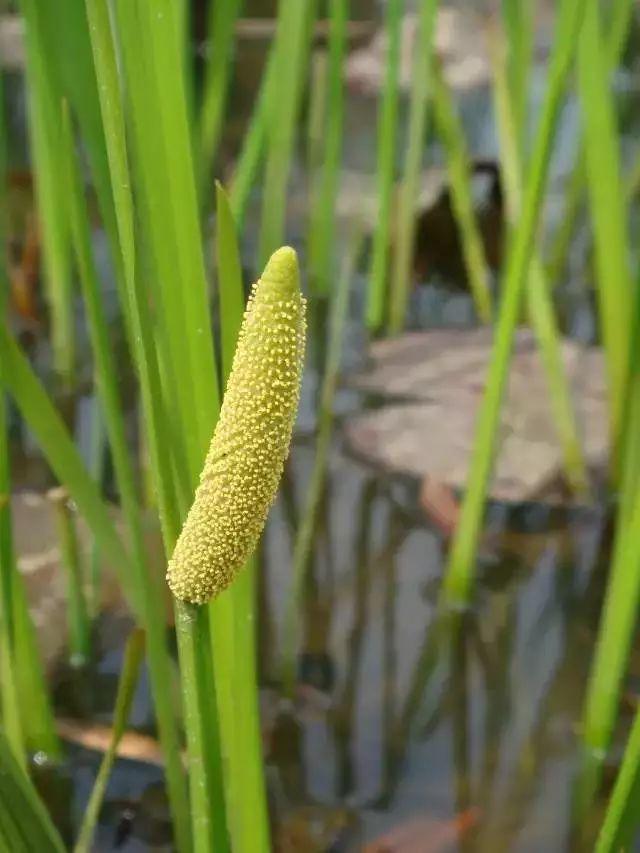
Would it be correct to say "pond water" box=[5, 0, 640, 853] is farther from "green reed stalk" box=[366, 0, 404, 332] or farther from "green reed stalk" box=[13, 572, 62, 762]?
"green reed stalk" box=[366, 0, 404, 332]

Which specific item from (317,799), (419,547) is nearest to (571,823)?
(317,799)

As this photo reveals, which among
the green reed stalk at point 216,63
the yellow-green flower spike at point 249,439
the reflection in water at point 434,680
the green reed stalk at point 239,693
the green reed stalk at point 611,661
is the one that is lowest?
the reflection in water at point 434,680

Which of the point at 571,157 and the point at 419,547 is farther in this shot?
the point at 571,157

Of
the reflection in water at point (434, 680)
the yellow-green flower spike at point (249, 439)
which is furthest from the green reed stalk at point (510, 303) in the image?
the yellow-green flower spike at point (249, 439)

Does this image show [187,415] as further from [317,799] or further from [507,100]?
[507,100]

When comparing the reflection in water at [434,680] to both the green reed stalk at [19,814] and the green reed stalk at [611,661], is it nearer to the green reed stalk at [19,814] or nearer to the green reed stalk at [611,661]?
the green reed stalk at [611,661]

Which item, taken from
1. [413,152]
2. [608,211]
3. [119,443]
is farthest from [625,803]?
[413,152]

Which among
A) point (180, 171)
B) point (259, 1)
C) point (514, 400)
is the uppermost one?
point (259, 1)
